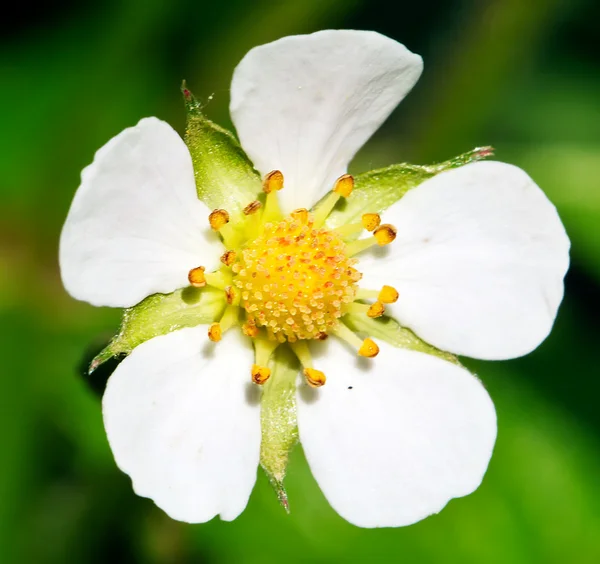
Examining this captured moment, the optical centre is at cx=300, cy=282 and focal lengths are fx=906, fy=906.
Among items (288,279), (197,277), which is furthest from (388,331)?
(197,277)

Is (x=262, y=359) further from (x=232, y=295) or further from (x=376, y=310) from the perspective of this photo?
(x=376, y=310)

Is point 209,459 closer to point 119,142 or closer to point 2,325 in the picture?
point 119,142

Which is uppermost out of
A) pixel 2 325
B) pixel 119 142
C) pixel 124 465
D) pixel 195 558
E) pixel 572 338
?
pixel 119 142

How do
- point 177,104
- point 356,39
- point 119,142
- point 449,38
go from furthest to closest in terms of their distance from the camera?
1. point 449,38
2. point 177,104
3. point 356,39
4. point 119,142

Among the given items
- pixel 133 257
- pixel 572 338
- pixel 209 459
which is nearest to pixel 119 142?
pixel 133 257

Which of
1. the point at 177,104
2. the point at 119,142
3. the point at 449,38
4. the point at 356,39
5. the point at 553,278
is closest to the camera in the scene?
the point at 119,142

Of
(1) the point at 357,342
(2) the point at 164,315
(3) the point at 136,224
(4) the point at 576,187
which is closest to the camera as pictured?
(3) the point at 136,224
